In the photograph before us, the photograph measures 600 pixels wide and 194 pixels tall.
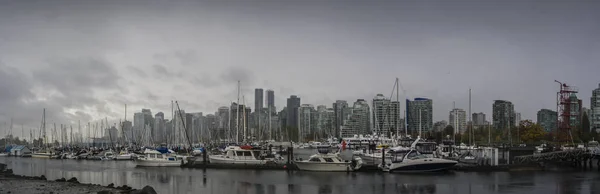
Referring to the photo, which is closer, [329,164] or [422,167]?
[422,167]

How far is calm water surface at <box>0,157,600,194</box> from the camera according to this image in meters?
34.0

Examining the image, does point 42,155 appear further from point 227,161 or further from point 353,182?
point 353,182

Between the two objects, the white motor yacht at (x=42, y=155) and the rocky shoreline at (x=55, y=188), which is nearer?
the rocky shoreline at (x=55, y=188)

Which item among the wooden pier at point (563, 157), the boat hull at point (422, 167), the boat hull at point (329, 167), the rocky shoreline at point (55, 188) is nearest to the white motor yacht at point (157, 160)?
the rocky shoreline at point (55, 188)

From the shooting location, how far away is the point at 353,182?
38.3m

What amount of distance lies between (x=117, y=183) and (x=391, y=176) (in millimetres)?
22907

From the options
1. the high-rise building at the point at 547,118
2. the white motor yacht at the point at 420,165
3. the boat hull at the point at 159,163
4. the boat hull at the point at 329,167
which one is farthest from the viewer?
the high-rise building at the point at 547,118

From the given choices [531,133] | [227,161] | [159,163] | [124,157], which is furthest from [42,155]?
[531,133]

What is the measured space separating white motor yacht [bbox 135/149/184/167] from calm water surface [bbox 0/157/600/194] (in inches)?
309

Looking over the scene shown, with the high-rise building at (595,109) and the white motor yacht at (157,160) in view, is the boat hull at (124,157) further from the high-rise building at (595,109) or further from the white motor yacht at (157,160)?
the high-rise building at (595,109)

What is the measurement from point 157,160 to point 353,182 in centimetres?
2865

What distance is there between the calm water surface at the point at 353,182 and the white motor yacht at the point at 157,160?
309 inches

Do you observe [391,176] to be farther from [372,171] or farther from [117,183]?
[117,183]

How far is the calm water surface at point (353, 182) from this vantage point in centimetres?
3400
